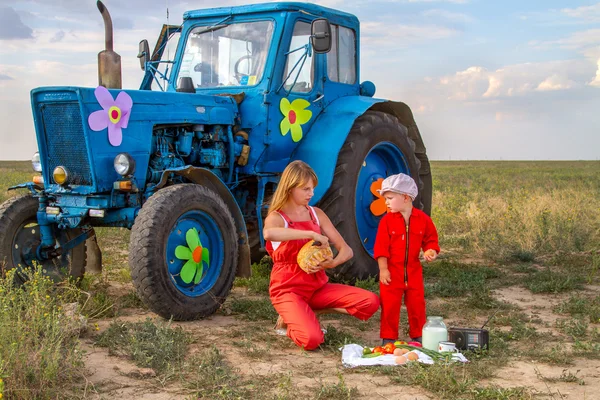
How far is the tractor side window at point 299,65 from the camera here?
284 inches

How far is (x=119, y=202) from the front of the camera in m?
6.22

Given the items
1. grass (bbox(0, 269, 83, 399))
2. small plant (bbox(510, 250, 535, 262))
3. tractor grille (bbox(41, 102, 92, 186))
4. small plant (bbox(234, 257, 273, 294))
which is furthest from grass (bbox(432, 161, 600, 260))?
grass (bbox(0, 269, 83, 399))

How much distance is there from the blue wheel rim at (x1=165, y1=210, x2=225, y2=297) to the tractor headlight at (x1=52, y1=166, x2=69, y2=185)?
109 centimetres

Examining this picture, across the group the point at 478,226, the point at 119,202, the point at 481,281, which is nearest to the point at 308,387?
the point at 119,202

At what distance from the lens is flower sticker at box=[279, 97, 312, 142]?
7.18m

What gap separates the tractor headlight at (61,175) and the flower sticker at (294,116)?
2.11 meters

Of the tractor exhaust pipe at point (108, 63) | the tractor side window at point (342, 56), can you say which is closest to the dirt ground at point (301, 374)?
the tractor exhaust pipe at point (108, 63)

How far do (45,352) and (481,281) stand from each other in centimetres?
476

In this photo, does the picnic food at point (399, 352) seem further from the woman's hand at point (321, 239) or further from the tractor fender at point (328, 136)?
the tractor fender at point (328, 136)

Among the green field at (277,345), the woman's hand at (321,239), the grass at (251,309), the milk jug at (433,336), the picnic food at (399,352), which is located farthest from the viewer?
the grass at (251,309)

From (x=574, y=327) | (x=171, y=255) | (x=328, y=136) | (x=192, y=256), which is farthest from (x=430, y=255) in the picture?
(x=328, y=136)

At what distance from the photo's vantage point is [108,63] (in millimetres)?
6488

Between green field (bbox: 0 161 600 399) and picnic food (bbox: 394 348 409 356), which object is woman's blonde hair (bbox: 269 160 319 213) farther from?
picnic food (bbox: 394 348 409 356)

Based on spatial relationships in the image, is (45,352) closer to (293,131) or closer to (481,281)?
(293,131)
